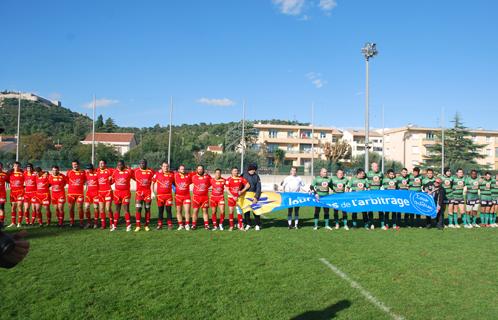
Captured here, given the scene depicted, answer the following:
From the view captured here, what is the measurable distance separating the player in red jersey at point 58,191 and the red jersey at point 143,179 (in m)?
2.75

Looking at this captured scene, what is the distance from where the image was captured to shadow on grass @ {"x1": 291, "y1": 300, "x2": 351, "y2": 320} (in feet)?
16.8

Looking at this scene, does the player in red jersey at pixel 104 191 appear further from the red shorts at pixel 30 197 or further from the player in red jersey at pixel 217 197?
the player in red jersey at pixel 217 197

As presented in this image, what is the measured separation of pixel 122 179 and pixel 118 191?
40cm

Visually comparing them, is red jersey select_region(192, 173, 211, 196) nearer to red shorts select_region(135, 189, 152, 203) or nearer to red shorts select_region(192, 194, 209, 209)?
red shorts select_region(192, 194, 209, 209)

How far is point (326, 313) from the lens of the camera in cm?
523

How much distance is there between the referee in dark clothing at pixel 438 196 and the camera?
13258mm

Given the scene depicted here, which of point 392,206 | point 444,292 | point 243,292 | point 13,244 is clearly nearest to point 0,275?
point 243,292

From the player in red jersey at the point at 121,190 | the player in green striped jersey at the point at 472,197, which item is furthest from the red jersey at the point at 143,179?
the player in green striped jersey at the point at 472,197

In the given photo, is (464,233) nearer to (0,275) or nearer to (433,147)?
(0,275)

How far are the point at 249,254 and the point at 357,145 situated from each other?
76.0 metres

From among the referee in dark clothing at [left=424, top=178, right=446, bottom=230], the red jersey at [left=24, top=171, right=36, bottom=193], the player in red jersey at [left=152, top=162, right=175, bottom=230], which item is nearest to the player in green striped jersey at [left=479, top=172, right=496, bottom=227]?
the referee in dark clothing at [left=424, top=178, right=446, bottom=230]

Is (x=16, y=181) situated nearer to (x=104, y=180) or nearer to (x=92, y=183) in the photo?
(x=92, y=183)

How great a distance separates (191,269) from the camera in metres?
7.33

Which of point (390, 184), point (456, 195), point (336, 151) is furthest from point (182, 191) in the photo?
point (336, 151)
